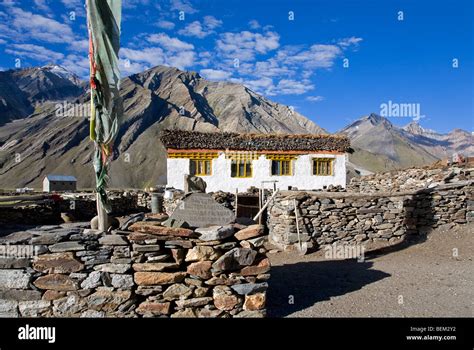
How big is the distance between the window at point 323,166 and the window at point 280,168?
7.35 ft

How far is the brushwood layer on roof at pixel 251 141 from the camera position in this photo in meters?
25.0

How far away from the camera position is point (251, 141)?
26.2 meters

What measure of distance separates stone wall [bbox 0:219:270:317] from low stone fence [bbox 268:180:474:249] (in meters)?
6.68

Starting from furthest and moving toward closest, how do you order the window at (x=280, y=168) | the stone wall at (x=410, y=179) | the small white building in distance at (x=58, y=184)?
the small white building in distance at (x=58, y=184) < the window at (x=280, y=168) < the stone wall at (x=410, y=179)

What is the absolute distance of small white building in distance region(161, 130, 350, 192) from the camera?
2505 cm

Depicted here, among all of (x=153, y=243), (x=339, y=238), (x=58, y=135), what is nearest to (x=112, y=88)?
(x=153, y=243)

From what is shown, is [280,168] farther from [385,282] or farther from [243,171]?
[385,282]

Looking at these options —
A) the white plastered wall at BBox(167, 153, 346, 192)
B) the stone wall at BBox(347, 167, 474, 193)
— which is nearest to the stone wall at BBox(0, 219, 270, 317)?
the stone wall at BBox(347, 167, 474, 193)

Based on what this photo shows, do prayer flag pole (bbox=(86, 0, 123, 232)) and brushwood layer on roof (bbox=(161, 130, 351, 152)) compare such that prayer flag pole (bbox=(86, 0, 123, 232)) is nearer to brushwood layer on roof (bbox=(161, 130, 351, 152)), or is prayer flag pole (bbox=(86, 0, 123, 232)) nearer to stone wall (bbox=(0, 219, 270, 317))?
stone wall (bbox=(0, 219, 270, 317))

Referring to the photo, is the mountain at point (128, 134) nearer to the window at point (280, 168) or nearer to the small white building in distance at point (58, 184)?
the small white building in distance at point (58, 184)

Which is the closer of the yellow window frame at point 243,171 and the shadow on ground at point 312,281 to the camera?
the shadow on ground at point 312,281

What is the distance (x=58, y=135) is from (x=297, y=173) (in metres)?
123

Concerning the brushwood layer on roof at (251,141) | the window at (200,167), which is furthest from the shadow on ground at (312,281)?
the brushwood layer on roof at (251,141)
